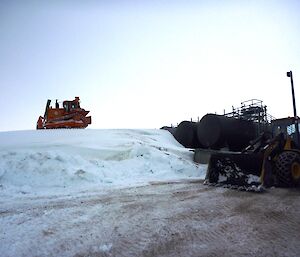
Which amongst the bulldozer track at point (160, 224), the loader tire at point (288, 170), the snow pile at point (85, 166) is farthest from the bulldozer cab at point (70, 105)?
the loader tire at point (288, 170)

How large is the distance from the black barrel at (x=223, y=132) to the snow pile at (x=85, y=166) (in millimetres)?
2766

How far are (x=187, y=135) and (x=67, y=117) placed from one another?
369 inches

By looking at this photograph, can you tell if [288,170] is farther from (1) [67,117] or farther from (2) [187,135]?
(1) [67,117]

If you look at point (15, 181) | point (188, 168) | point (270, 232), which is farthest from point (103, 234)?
point (188, 168)

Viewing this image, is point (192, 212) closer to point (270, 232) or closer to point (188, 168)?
point (270, 232)

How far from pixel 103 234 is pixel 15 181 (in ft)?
20.8

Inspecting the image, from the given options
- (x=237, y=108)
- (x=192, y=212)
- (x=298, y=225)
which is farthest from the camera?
(x=237, y=108)

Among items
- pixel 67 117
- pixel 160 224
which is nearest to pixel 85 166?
pixel 160 224

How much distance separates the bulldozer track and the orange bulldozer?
1755 centimetres

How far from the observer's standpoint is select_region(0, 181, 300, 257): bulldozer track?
13.7 ft

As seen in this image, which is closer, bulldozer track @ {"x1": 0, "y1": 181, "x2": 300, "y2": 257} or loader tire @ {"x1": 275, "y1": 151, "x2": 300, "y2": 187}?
bulldozer track @ {"x1": 0, "y1": 181, "x2": 300, "y2": 257}

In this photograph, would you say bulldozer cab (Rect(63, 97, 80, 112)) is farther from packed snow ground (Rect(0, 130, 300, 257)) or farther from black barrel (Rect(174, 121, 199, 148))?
packed snow ground (Rect(0, 130, 300, 257))

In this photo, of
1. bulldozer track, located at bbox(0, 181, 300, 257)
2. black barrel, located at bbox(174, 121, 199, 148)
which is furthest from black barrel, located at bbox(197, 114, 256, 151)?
bulldozer track, located at bbox(0, 181, 300, 257)

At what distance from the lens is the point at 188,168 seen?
13828 millimetres
